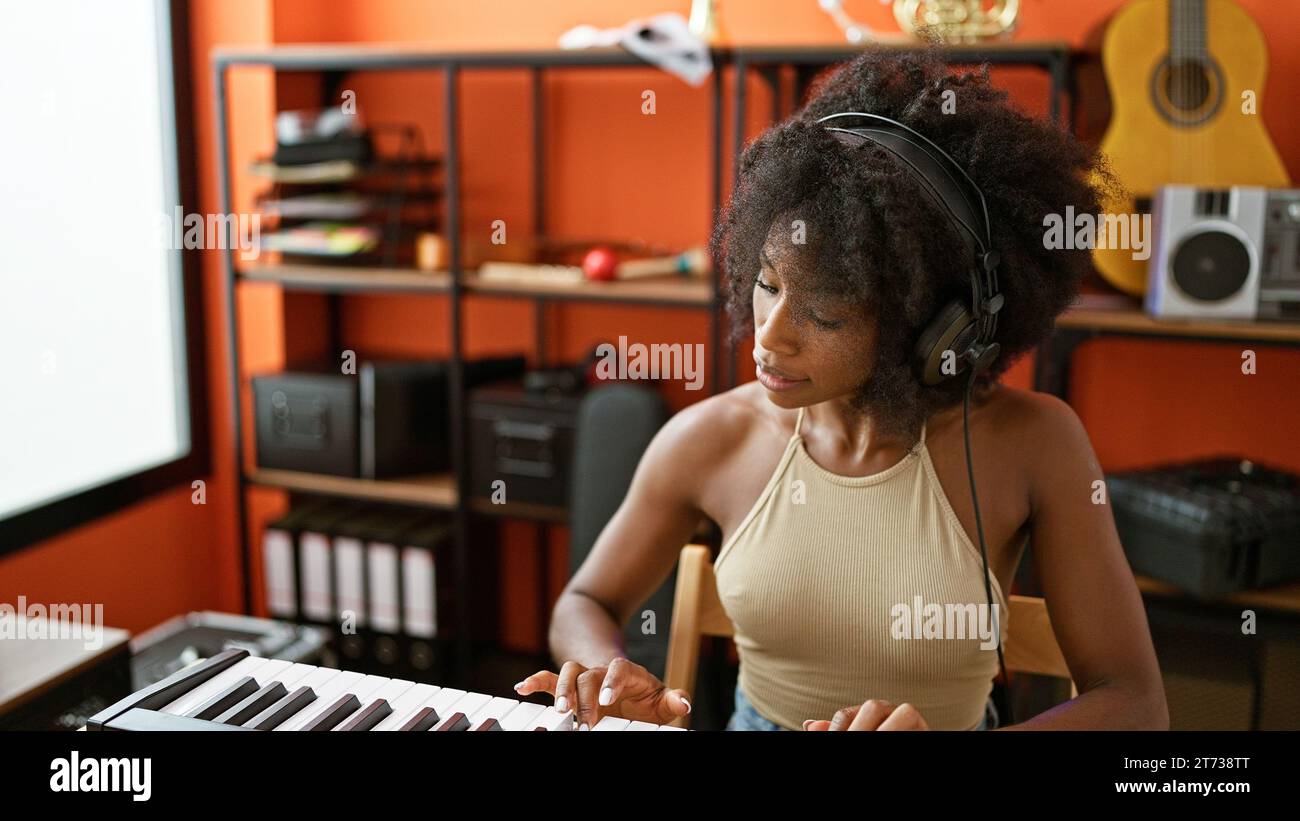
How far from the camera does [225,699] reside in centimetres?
85

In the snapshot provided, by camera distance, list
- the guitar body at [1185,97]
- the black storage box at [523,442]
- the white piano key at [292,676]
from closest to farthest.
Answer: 1. the white piano key at [292,676]
2. the guitar body at [1185,97]
3. the black storage box at [523,442]

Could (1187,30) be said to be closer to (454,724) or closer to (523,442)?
(523,442)

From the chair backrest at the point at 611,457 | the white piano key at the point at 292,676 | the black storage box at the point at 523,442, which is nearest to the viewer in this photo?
the white piano key at the point at 292,676

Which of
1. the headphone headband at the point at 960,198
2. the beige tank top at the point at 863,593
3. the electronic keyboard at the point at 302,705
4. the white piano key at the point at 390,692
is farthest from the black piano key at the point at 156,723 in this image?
the headphone headband at the point at 960,198

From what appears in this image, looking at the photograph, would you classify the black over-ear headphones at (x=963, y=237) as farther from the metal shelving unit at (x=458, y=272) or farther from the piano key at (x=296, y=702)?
the metal shelving unit at (x=458, y=272)

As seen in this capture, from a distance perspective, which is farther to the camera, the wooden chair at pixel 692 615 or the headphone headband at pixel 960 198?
the wooden chair at pixel 692 615

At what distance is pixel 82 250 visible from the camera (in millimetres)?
2514

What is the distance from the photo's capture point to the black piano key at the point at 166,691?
31.9 inches

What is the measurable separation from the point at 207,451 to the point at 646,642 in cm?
137

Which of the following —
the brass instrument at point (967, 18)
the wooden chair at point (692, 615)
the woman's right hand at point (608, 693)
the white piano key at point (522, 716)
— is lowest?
the wooden chair at point (692, 615)

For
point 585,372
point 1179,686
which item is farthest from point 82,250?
point 1179,686

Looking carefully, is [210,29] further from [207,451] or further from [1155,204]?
[1155,204]

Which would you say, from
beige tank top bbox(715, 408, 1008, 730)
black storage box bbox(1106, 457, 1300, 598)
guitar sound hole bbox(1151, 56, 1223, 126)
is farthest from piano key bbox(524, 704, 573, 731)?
guitar sound hole bbox(1151, 56, 1223, 126)

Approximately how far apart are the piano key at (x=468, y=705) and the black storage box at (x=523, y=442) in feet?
4.98
